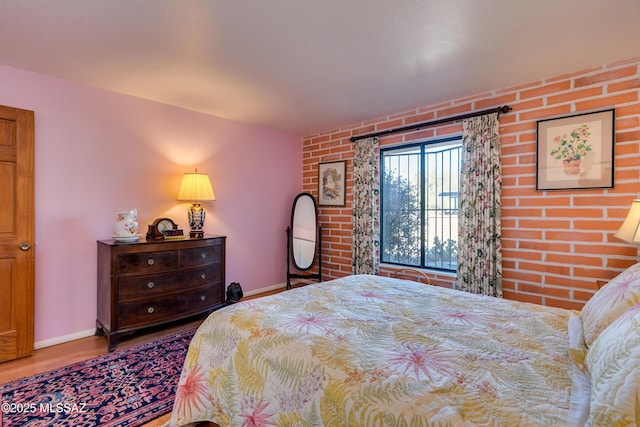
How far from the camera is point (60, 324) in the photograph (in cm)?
264

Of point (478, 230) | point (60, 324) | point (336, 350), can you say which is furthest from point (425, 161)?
point (60, 324)

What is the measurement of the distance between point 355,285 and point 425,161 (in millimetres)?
1893

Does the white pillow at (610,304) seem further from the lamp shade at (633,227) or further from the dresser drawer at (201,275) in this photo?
the dresser drawer at (201,275)

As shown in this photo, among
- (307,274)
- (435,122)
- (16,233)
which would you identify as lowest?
(307,274)

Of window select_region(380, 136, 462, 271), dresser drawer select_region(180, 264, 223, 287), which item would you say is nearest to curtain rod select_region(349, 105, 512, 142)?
window select_region(380, 136, 462, 271)

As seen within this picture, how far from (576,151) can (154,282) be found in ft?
12.1

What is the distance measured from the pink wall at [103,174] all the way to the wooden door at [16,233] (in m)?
0.13

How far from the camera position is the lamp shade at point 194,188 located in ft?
10.5

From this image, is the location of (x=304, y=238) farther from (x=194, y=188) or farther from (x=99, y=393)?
(x=99, y=393)

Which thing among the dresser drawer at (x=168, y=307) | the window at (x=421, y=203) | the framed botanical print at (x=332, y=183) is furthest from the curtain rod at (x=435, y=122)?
the dresser drawer at (x=168, y=307)

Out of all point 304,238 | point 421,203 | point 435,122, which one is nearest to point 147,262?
point 304,238

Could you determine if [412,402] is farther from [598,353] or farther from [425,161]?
[425,161]

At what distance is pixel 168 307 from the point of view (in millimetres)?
2797

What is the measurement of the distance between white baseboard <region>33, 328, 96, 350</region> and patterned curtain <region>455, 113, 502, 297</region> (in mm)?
3495
